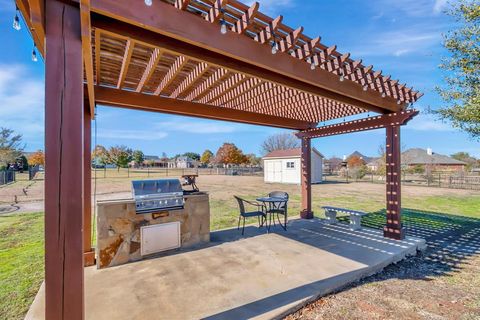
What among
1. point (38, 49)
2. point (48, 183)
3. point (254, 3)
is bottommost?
point (48, 183)

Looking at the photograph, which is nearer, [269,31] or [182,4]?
[182,4]

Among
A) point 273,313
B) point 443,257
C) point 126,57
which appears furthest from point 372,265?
point 126,57

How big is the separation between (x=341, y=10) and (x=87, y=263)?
6.45m

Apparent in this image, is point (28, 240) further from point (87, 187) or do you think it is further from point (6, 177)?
point (6, 177)

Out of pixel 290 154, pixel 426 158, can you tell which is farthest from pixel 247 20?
pixel 426 158

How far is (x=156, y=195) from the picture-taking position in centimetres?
361

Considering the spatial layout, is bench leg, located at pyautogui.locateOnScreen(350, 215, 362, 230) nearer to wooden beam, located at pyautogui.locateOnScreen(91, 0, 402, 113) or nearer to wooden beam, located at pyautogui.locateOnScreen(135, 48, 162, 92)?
wooden beam, located at pyautogui.locateOnScreen(91, 0, 402, 113)

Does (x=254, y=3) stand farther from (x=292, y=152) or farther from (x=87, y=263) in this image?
(x=292, y=152)

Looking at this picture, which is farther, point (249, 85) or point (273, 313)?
point (249, 85)

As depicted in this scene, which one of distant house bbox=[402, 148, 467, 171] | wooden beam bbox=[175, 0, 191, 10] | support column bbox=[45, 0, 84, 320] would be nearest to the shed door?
wooden beam bbox=[175, 0, 191, 10]

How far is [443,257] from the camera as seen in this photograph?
12.6 ft

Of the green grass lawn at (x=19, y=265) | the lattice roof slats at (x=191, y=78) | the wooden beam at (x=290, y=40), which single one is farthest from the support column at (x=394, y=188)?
the green grass lawn at (x=19, y=265)

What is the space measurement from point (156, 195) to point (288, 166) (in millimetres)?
15638

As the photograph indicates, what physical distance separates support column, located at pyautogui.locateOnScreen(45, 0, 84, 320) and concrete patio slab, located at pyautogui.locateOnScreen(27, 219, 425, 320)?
1.05m
